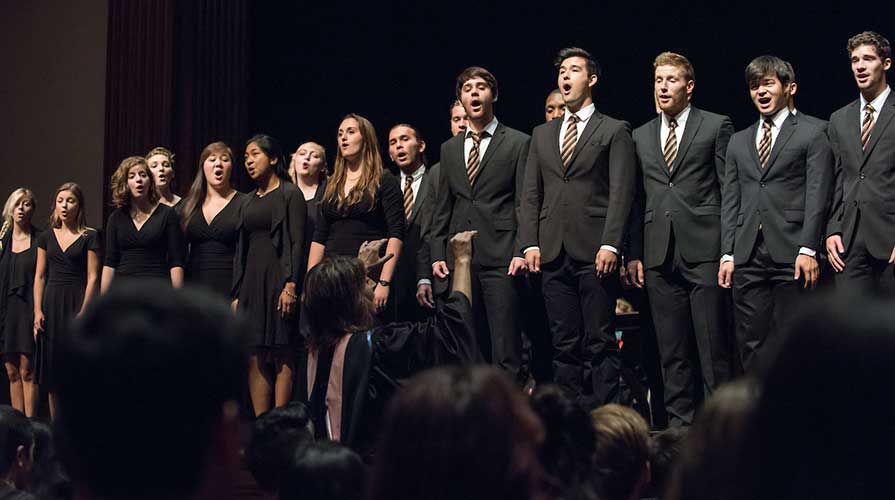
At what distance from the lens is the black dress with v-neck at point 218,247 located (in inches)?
211

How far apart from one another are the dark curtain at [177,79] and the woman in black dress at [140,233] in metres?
1.23

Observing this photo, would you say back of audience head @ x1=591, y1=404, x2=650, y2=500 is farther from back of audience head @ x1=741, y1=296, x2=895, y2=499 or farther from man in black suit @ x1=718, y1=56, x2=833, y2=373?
man in black suit @ x1=718, y1=56, x2=833, y2=373

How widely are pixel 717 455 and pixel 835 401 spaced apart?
18cm

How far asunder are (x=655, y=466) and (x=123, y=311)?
1791 mm

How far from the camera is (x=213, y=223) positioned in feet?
17.7

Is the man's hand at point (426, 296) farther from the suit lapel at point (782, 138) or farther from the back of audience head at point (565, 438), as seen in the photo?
the back of audience head at point (565, 438)

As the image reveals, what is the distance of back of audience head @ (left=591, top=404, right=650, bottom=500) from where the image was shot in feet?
6.65

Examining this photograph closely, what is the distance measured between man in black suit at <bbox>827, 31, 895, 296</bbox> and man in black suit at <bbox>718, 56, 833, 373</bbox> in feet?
0.29

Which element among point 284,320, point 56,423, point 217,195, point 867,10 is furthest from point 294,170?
point 56,423

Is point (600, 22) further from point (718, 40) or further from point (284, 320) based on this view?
point (284, 320)

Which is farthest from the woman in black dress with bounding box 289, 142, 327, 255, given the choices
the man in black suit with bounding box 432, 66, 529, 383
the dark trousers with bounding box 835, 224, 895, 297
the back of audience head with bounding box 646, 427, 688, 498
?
the back of audience head with bounding box 646, 427, 688, 498

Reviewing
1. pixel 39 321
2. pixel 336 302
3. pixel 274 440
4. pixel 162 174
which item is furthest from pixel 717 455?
pixel 39 321

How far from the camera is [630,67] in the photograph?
7113mm

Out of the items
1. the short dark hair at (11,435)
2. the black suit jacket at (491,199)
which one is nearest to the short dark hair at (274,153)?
the black suit jacket at (491,199)
